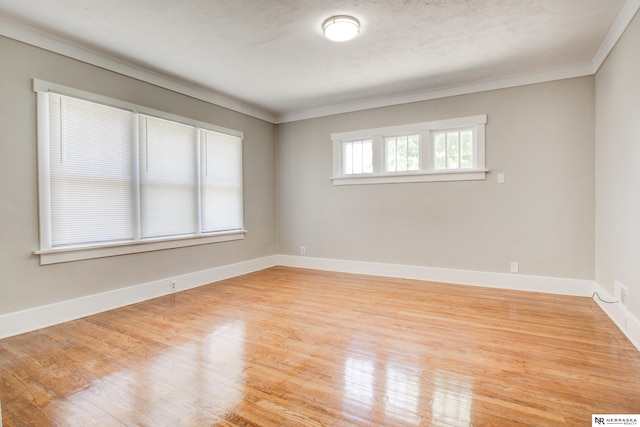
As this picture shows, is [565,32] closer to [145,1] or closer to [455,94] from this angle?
[455,94]

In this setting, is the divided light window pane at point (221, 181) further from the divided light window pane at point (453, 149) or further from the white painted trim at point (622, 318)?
the white painted trim at point (622, 318)

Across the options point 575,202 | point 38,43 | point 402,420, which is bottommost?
point 402,420

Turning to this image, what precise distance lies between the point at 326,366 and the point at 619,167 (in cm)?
310

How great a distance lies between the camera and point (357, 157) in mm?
5301

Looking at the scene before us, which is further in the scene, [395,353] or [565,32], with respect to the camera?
[565,32]

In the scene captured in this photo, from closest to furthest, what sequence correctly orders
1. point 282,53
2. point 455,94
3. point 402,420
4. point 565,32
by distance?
point 402,420 → point 565,32 → point 282,53 → point 455,94

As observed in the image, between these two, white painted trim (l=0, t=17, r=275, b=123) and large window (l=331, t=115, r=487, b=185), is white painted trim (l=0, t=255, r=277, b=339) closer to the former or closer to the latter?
white painted trim (l=0, t=17, r=275, b=123)

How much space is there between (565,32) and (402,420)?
358 cm

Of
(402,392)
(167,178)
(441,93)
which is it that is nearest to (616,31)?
(441,93)

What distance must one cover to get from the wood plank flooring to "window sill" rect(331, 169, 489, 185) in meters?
1.64

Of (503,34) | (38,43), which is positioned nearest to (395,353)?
(503,34)

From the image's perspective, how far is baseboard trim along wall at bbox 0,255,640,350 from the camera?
283 cm

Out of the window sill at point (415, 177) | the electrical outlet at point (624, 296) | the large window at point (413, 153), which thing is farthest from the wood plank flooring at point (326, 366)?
the large window at point (413, 153)

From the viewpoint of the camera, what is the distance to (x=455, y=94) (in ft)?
14.5
